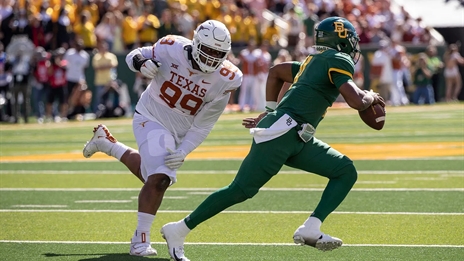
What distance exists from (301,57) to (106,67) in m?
5.38

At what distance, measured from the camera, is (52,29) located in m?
21.1

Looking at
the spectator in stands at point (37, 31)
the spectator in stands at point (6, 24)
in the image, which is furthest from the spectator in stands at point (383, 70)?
the spectator in stands at point (6, 24)

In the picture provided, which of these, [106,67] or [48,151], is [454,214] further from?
[106,67]

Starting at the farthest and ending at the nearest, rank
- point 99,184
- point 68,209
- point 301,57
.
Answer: point 301,57 < point 99,184 < point 68,209

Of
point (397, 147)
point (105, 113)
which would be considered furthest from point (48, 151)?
point (105, 113)

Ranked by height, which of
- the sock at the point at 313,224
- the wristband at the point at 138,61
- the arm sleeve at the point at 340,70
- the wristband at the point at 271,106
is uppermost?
the arm sleeve at the point at 340,70

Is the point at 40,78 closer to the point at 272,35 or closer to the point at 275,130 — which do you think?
the point at 272,35

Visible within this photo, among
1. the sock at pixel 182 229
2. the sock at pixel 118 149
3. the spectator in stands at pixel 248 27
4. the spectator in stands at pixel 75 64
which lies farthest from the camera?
the spectator in stands at pixel 248 27

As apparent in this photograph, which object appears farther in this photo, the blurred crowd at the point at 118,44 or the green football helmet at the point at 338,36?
the blurred crowd at the point at 118,44

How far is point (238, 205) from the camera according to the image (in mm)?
8805

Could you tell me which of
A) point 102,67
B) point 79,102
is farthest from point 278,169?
point 79,102

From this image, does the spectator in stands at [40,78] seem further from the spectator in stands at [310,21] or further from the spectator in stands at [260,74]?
the spectator in stands at [310,21]

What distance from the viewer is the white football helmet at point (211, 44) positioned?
6426mm

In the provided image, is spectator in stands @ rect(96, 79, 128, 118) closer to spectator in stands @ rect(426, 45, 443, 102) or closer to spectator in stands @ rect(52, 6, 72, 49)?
spectator in stands @ rect(52, 6, 72, 49)
